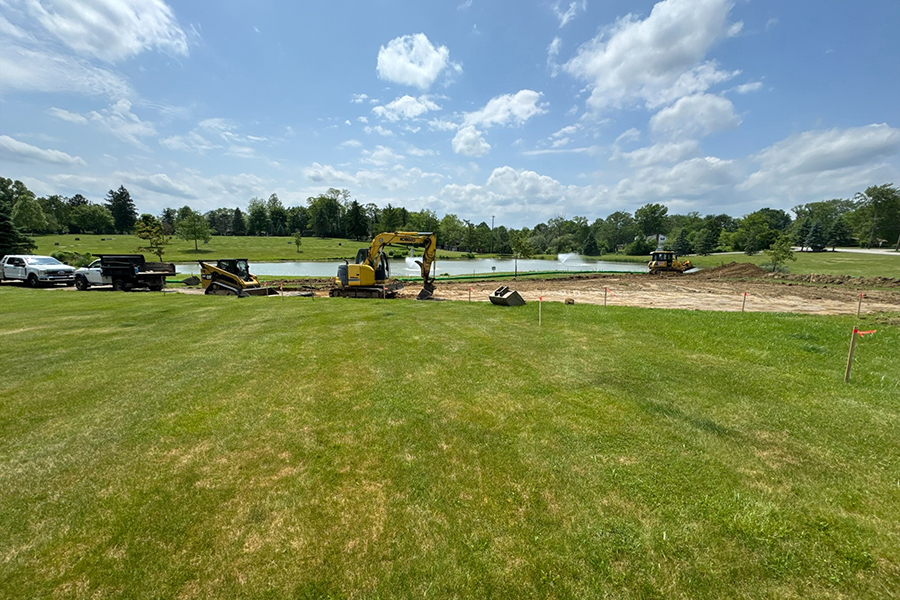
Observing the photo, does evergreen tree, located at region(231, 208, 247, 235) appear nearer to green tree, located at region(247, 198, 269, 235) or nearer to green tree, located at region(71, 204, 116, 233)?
green tree, located at region(247, 198, 269, 235)

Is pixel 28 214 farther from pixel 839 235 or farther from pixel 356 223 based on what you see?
pixel 839 235

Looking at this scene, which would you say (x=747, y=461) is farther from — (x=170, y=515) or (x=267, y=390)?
(x=267, y=390)

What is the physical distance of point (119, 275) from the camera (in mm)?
20844

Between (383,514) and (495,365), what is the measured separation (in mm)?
4428

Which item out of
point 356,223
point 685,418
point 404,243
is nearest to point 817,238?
point 404,243

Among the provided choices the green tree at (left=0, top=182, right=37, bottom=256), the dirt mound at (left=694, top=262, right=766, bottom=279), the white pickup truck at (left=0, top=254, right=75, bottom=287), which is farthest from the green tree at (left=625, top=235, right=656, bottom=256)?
the green tree at (left=0, top=182, right=37, bottom=256)

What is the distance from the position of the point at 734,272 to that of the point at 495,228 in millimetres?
74431

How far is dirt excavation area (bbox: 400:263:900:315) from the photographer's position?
17.8 metres

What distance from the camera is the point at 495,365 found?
7336mm

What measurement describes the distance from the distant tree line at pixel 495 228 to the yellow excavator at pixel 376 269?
2570 centimetres

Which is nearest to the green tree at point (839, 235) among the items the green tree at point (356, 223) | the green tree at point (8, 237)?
the green tree at point (356, 223)

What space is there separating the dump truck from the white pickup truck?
5.30ft

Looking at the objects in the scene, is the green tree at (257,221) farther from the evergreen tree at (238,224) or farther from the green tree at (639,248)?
the green tree at (639,248)

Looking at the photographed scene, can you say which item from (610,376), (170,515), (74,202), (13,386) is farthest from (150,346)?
(74,202)
